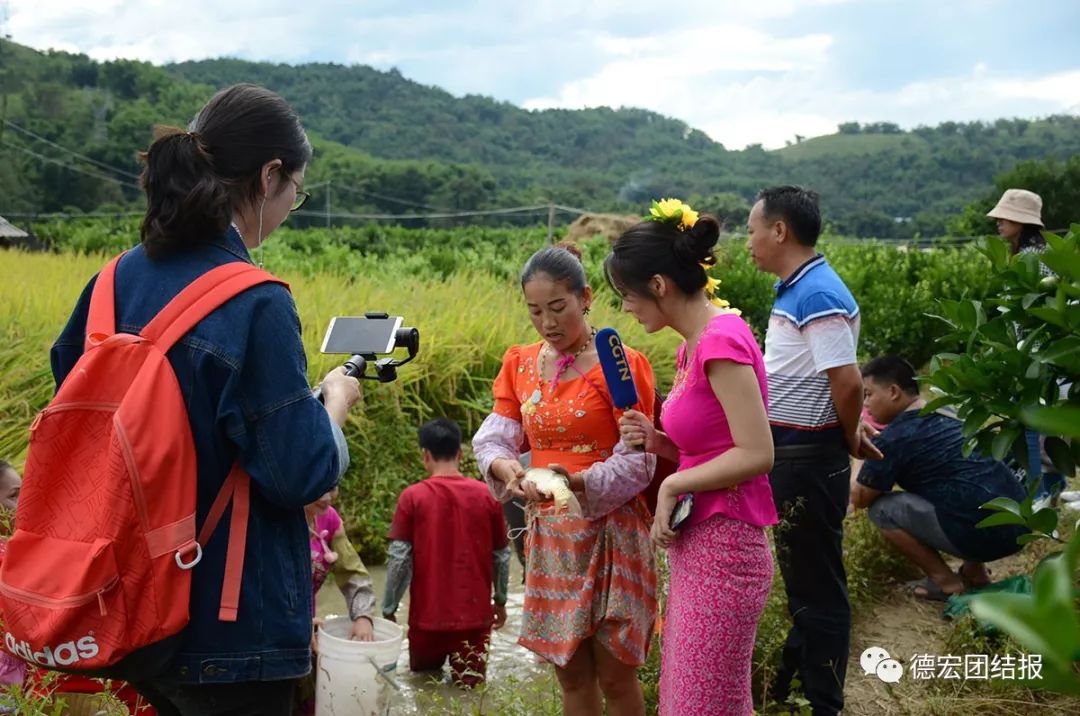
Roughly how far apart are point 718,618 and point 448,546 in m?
1.87

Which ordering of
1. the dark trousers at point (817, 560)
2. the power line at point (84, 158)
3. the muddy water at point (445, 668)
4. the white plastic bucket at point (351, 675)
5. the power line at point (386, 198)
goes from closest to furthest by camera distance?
1. the white plastic bucket at point (351, 675)
2. the dark trousers at point (817, 560)
3. the muddy water at point (445, 668)
4. the power line at point (84, 158)
5. the power line at point (386, 198)

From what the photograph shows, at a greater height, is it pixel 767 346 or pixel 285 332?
pixel 285 332

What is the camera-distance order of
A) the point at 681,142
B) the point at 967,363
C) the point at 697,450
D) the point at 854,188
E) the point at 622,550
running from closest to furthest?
the point at 967,363, the point at 697,450, the point at 622,550, the point at 854,188, the point at 681,142

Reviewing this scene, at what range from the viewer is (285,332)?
1.83 metres

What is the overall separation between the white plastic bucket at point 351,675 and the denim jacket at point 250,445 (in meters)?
1.62

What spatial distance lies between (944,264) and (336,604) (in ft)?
31.5

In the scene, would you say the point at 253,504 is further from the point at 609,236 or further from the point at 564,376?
the point at 609,236

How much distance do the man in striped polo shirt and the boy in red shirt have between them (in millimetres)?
1251

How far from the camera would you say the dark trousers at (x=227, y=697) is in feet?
6.01

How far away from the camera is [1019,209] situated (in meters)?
5.89

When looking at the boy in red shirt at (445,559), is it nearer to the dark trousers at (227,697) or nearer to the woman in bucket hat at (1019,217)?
the dark trousers at (227,697)

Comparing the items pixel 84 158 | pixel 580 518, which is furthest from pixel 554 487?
pixel 84 158

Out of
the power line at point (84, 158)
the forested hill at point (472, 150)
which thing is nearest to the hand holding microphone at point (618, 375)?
the forested hill at point (472, 150)

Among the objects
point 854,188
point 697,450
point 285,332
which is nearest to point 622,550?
point 697,450
